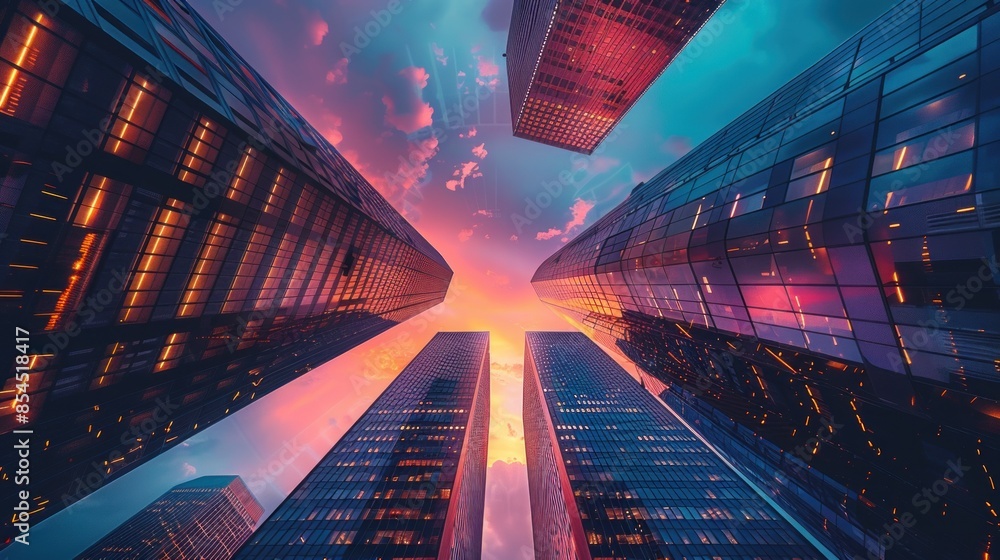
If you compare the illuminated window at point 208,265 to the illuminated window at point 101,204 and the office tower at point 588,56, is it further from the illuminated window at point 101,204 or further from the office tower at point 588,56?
the office tower at point 588,56

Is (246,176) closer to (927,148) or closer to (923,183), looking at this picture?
(923,183)

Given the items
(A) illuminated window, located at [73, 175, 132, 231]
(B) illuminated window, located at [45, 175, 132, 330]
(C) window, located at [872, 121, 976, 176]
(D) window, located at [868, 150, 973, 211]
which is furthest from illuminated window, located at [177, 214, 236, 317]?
(C) window, located at [872, 121, 976, 176]

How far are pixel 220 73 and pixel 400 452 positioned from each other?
7209 centimetres

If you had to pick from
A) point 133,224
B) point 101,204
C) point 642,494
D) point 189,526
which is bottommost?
point 189,526

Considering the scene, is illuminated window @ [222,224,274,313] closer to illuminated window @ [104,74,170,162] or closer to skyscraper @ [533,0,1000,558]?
illuminated window @ [104,74,170,162]

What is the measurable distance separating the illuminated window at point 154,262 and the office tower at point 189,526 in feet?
A: 617

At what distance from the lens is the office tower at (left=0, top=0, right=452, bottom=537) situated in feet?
38.0

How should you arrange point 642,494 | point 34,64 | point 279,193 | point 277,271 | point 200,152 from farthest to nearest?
1. point 642,494
2. point 277,271
3. point 279,193
4. point 200,152
5. point 34,64

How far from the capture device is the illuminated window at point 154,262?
55.7ft

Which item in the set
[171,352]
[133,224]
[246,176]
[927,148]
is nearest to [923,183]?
[927,148]

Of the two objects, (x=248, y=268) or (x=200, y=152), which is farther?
(x=248, y=268)


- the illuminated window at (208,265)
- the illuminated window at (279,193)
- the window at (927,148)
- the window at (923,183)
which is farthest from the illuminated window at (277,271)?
the window at (927,148)

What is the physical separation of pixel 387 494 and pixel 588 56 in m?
113

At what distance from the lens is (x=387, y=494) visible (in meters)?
55.4
